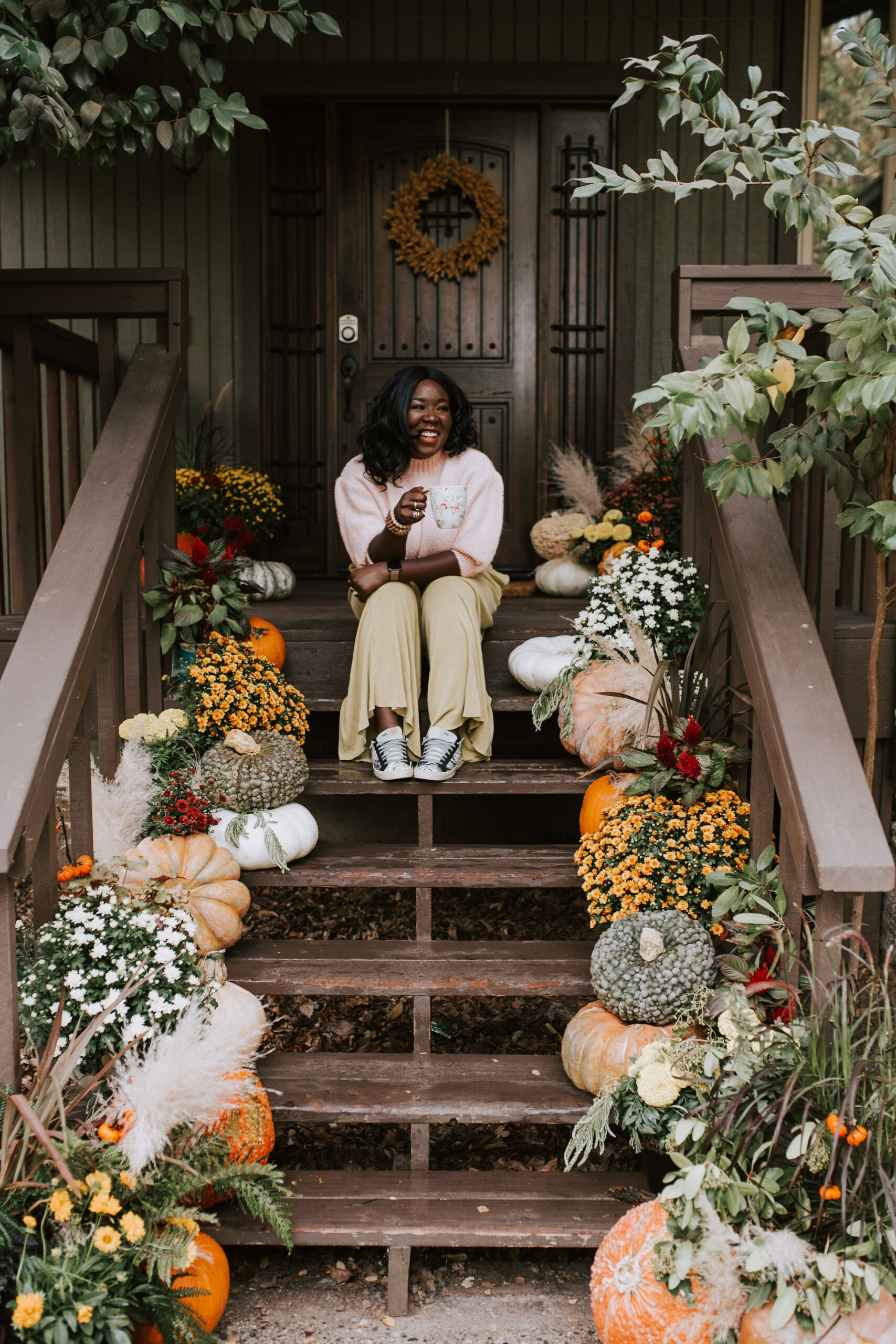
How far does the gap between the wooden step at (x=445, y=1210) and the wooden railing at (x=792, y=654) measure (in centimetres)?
59

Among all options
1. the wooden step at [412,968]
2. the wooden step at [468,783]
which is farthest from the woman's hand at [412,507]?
the wooden step at [412,968]

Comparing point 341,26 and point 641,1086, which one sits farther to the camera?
point 341,26

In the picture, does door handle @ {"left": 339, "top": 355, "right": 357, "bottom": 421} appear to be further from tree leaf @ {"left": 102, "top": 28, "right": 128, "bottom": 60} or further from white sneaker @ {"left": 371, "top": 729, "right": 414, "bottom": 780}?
tree leaf @ {"left": 102, "top": 28, "right": 128, "bottom": 60}

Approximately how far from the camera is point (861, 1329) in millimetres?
1435

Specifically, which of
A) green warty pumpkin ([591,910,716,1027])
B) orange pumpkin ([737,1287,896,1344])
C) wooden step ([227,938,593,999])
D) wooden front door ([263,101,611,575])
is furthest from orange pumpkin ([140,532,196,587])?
orange pumpkin ([737,1287,896,1344])

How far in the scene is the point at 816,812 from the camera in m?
1.79

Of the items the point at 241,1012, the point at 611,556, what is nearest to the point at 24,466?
the point at 241,1012

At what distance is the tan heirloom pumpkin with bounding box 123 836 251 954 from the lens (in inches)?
88.0

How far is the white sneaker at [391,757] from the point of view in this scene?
2.72 m

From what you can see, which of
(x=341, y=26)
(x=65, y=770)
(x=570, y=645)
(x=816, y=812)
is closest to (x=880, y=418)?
(x=816, y=812)

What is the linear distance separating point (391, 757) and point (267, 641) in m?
0.60

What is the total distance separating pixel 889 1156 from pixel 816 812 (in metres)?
0.54

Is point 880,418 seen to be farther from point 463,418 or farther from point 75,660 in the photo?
point 75,660

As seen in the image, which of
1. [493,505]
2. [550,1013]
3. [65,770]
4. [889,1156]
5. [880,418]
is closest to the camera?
[889,1156]
